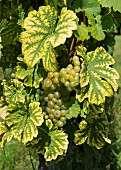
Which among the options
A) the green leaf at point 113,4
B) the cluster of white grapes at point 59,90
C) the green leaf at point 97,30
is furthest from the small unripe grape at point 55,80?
the green leaf at point 113,4

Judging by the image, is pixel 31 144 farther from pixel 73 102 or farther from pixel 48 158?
pixel 73 102

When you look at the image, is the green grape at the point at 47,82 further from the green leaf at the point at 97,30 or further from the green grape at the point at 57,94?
the green leaf at the point at 97,30

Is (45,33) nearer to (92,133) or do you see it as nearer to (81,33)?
(81,33)

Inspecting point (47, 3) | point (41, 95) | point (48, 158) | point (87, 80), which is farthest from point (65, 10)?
point (48, 158)

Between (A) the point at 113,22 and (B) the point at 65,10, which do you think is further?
(A) the point at 113,22

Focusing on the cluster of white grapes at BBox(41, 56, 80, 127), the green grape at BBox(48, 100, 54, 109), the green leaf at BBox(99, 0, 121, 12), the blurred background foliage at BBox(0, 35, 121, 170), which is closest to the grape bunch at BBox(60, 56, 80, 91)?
the cluster of white grapes at BBox(41, 56, 80, 127)

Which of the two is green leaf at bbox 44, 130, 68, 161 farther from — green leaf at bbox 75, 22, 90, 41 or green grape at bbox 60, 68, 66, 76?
green leaf at bbox 75, 22, 90, 41

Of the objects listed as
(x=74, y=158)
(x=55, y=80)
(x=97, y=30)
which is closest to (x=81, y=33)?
(x=97, y=30)
